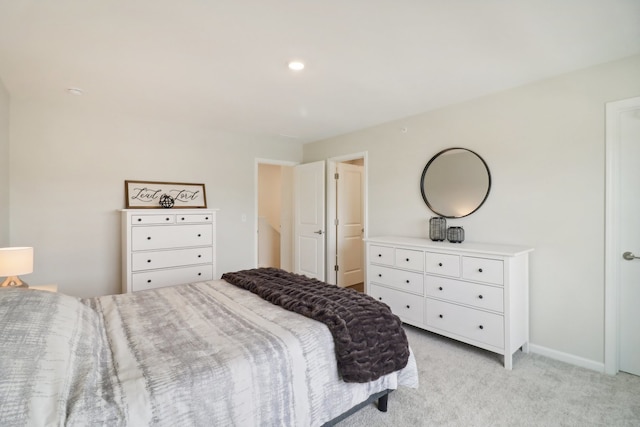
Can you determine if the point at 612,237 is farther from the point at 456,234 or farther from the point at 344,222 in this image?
the point at 344,222

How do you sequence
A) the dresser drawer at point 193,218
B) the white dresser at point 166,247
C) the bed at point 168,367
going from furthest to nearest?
1. the dresser drawer at point 193,218
2. the white dresser at point 166,247
3. the bed at point 168,367

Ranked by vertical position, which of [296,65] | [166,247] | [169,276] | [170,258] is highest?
[296,65]

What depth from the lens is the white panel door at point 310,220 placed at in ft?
15.1

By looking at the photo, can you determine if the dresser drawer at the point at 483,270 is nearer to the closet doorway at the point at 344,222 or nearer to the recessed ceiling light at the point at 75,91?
the closet doorway at the point at 344,222

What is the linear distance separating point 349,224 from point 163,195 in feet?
8.46

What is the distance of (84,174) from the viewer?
3.44m

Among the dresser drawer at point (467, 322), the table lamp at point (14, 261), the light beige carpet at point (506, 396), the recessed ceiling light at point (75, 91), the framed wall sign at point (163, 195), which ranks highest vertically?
the recessed ceiling light at point (75, 91)

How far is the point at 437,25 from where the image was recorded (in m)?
1.86

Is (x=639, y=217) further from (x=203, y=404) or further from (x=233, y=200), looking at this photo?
(x=233, y=200)

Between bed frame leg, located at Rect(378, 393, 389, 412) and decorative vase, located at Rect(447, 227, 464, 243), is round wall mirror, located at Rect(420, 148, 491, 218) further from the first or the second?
bed frame leg, located at Rect(378, 393, 389, 412)

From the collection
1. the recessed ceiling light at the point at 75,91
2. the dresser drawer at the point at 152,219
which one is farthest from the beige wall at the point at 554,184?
the recessed ceiling light at the point at 75,91

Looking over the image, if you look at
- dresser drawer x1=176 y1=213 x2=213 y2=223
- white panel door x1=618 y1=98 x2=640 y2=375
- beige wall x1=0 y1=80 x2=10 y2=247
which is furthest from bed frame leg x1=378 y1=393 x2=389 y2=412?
beige wall x1=0 y1=80 x2=10 y2=247

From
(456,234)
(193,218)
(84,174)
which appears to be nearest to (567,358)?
(456,234)

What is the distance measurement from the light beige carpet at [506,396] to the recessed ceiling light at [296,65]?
2.38 meters
